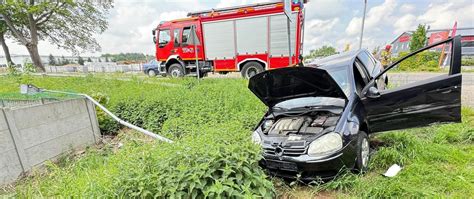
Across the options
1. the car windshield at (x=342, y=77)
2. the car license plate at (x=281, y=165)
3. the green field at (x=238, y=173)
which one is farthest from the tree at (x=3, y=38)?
the car windshield at (x=342, y=77)

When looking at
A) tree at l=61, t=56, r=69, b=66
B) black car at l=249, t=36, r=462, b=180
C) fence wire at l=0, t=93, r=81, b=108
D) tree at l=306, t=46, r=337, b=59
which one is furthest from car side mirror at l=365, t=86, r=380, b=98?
tree at l=61, t=56, r=69, b=66

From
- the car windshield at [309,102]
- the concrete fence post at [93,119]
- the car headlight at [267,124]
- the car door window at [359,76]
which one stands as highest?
the car door window at [359,76]

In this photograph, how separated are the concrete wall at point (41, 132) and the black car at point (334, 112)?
4.12 metres

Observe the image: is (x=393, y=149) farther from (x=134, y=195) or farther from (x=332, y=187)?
(x=134, y=195)

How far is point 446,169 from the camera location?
265 centimetres

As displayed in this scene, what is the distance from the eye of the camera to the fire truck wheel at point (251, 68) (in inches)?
382

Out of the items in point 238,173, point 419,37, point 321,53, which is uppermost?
point 419,37

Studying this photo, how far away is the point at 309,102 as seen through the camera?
131 inches

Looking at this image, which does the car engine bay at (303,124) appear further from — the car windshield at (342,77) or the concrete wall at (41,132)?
the concrete wall at (41,132)

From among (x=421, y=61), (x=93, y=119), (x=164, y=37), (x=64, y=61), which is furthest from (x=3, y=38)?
(x=64, y=61)

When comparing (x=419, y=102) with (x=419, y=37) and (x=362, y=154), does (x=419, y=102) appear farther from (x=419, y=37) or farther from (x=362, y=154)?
(x=419, y=37)

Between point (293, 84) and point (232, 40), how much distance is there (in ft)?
23.1

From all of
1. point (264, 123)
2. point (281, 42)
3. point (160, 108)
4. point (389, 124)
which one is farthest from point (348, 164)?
point (281, 42)

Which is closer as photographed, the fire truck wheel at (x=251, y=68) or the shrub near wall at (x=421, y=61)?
the fire truck wheel at (x=251, y=68)
